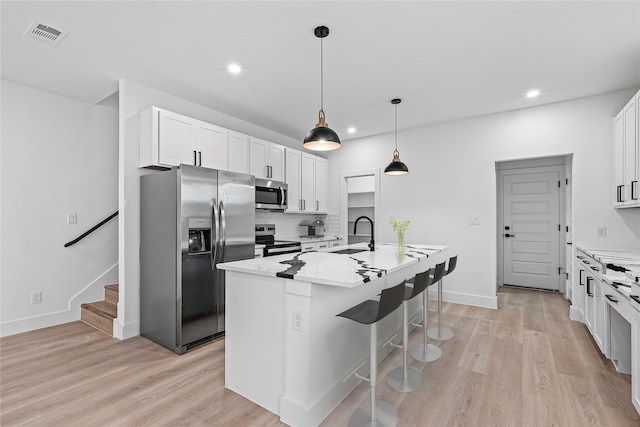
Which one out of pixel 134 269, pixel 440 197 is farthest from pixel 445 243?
pixel 134 269

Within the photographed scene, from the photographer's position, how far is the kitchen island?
192 centimetres

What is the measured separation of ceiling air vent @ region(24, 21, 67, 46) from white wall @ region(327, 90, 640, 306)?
11.9 ft

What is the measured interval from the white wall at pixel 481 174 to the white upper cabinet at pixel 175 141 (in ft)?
8.48

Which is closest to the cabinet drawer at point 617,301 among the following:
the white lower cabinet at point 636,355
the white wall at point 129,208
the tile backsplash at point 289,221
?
the white lower cabinet at point 636,355

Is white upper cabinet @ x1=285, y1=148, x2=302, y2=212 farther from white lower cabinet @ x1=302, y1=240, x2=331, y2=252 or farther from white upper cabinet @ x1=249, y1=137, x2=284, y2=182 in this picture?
white lower cabinet @ x1=302, y1=240, x2=331, y2=252

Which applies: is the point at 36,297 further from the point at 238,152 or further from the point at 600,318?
the point at 600,318

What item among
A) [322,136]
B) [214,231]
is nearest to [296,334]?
[322,136]

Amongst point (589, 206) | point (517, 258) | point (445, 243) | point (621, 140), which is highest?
point (621, 140)

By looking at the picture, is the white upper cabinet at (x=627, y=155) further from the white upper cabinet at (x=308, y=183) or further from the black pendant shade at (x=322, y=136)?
the white upper cabinet at (x=308, y=183)

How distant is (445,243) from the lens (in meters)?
4.94

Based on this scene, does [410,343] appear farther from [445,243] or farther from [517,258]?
[517,258]

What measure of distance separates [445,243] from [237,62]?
390cm

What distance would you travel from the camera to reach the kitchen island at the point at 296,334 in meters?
1.92

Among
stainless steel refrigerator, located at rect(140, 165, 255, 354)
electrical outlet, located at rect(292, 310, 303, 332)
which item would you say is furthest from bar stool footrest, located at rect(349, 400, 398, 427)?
stainless steel refrigerator, located at rect(140, 165, 255, 354)
